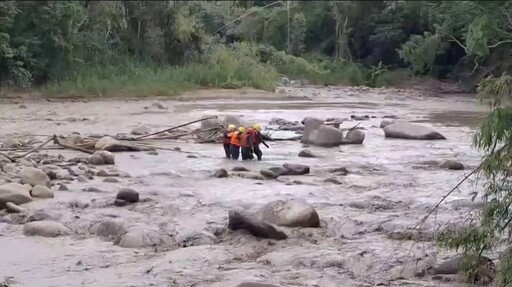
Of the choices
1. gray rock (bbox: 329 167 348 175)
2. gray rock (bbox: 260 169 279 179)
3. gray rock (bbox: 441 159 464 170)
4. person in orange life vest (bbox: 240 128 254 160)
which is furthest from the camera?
person in orange life vest (bbox: 240 128 254 160)

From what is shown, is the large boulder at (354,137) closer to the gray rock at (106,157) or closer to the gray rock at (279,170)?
the gray rock at (279,170)

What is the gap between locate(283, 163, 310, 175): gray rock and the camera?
1268 centimetres

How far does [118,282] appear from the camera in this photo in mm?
6742

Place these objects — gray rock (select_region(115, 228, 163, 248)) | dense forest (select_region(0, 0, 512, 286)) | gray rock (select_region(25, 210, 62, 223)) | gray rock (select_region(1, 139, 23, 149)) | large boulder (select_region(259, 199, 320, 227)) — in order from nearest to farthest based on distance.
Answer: gray rock (select_region(115, 228, 163, 248)) → large boulder (select_region(259, 199, 320, 227)) → gray rock (select_region(25, 210, 62, 223)) → gray rock (select_region(1, 139, 23, 149)) → dense forest (select_region(0, 0, 512, 286))

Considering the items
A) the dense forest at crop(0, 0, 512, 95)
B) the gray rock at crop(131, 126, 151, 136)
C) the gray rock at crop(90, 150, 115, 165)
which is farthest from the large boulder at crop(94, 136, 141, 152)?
the dense forest at crop(0, 0, 512, 95)

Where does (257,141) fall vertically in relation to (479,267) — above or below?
below

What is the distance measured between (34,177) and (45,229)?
2519 mm

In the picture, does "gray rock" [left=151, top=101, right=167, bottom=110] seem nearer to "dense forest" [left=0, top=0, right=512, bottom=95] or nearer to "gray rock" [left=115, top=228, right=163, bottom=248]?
"dense forest" [left=0, top=0, right=512, bottom=95]

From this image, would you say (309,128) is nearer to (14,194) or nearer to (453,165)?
(453,165)

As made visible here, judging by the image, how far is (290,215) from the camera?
8719 millimetres

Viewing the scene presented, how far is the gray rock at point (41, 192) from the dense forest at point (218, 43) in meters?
10.7

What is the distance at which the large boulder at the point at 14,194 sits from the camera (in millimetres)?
9547

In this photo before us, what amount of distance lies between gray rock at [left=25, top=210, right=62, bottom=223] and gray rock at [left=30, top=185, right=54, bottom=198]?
3.10 ft

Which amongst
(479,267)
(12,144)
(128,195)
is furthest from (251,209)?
(12,144)
